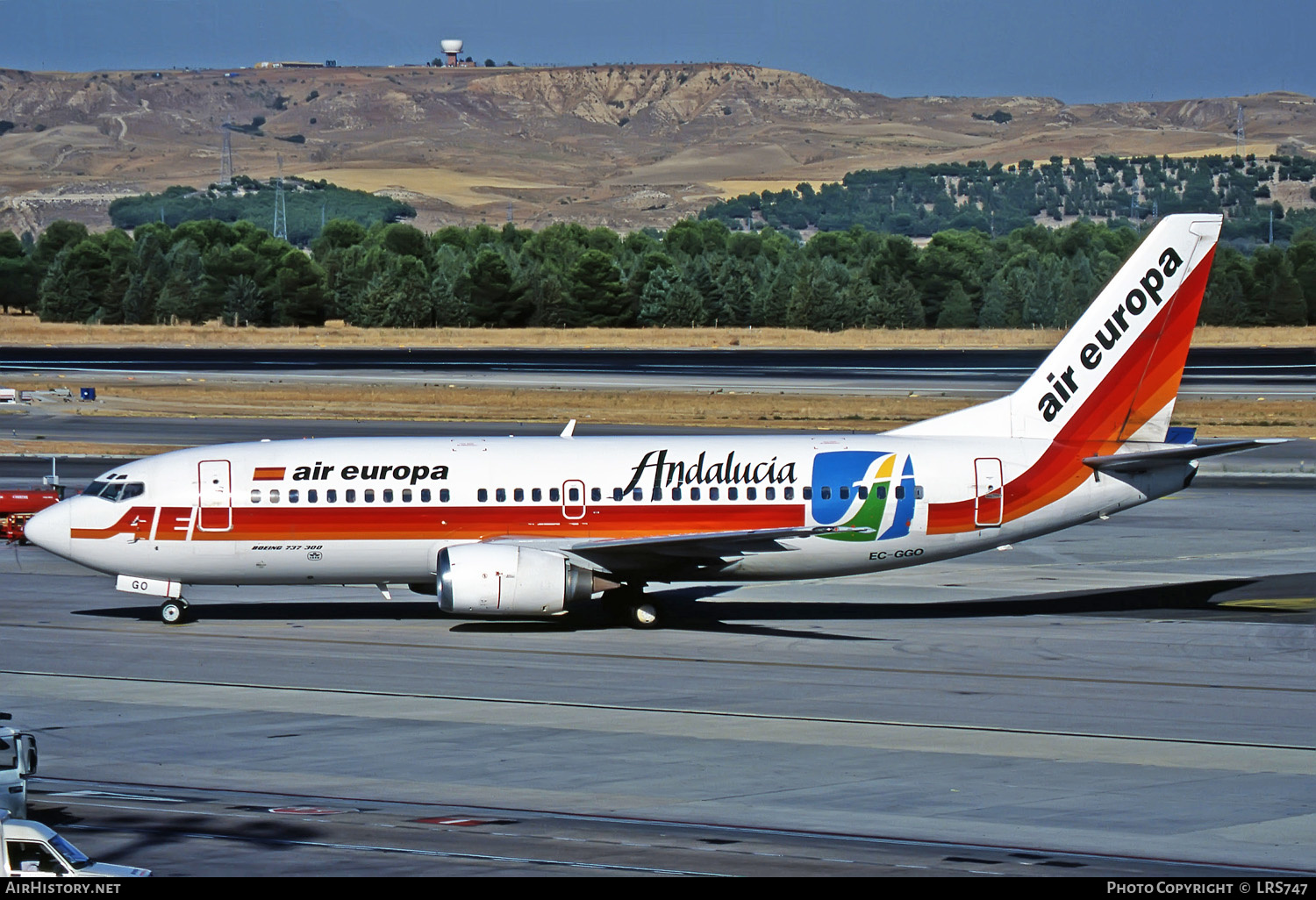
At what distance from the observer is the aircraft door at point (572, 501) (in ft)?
123

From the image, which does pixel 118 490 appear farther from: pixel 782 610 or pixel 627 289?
pixel 627 289

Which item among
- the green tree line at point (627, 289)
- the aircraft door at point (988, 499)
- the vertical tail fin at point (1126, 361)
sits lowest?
the aircraft door at point (988, 499)

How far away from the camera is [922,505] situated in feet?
123

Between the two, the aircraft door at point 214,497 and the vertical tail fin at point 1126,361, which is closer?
the aircraft door at point 214,497

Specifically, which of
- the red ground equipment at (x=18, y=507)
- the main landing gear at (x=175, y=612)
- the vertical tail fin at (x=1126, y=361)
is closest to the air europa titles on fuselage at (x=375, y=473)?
the main landing gear at (x=175, y=612)

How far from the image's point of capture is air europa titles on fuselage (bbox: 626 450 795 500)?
1494 inches

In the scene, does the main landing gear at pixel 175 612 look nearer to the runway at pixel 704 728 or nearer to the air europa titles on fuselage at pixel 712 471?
the runway at pixel 704 728

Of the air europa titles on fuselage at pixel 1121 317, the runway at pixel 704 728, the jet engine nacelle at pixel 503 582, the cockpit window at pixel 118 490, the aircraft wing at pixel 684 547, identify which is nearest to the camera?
the runway at pixel 704 728

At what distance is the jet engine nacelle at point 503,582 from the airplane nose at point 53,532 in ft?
29.3

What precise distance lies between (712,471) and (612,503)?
2.45m

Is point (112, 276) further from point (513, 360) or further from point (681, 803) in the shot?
point (681, 803)

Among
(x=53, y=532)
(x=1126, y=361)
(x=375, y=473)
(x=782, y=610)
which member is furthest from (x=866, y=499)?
(x=53, y=532)

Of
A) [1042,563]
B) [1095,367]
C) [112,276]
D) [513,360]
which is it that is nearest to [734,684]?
[1095,367]

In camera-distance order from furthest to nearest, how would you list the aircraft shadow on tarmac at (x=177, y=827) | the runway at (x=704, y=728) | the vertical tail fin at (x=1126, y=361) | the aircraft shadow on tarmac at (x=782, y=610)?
1. the vertical tail fin at (x=1126, y=361)
2. the aircraft shadow on tarmac at (x=782, y=610)
3. the runway at (x=704, y=728)
4. the aircraft shadow on tarmac at (x=177, y=827)
